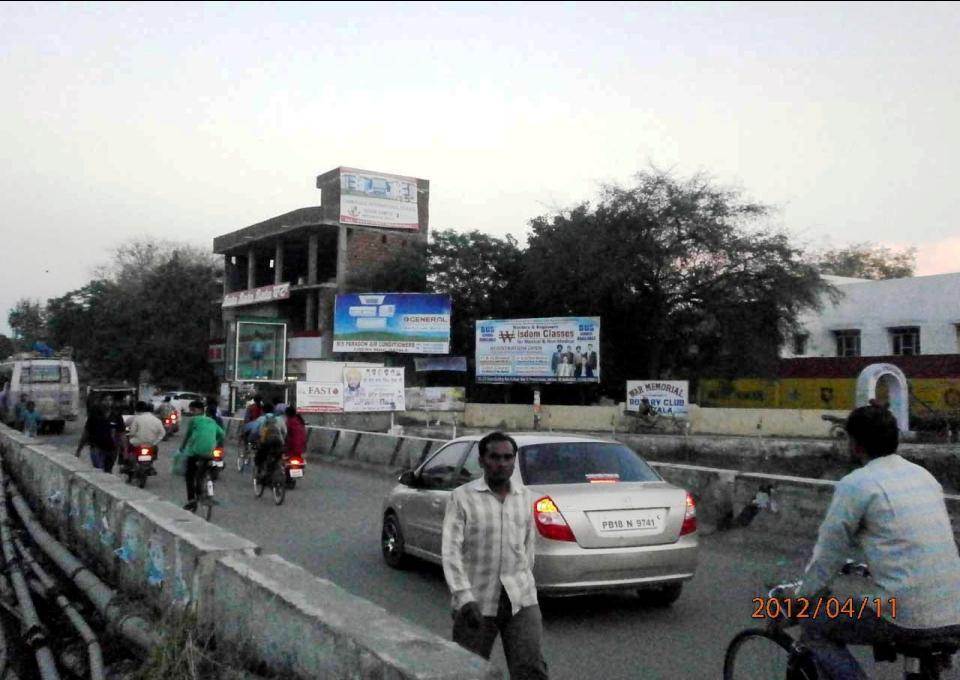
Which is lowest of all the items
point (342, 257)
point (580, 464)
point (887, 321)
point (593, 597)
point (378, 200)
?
point (593, 597)

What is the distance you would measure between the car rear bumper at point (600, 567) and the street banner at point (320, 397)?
2473 centimetres

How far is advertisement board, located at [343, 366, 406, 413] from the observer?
104 feet

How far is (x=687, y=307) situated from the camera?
142 ft

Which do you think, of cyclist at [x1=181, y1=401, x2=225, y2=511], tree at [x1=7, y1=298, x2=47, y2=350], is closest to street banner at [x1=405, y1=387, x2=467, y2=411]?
cyclist at [x1=181, y1=401, x2=225, y2=511]

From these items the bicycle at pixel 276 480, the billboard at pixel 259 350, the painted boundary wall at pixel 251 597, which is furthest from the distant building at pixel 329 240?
the painted boundary wall at pixel 251 597

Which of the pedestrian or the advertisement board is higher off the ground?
the advertisement board

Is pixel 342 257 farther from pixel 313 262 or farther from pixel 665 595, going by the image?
pixel 665 595

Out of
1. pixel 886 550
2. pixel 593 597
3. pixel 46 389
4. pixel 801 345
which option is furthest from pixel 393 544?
pixel 801 345

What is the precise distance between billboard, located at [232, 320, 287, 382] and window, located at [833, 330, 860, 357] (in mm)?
29212

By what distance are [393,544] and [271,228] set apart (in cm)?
5554

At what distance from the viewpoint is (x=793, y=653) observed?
3.98 m

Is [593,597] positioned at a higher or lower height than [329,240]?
lower

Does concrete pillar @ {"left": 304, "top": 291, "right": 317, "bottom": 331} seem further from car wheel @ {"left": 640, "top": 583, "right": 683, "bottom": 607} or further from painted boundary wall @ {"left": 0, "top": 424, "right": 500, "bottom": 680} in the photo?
car wheel @ {"left": 640, "top": 583, "right": 683, "bottom": 607}
